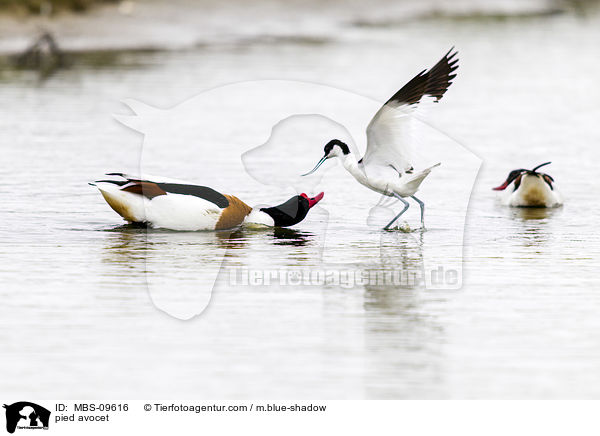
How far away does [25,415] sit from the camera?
6.62m

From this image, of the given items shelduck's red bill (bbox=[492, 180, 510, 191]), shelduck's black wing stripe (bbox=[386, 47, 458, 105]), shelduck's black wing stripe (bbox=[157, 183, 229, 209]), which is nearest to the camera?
shelduck's black wing stripe (bbox=[386, 47, 458, 105])

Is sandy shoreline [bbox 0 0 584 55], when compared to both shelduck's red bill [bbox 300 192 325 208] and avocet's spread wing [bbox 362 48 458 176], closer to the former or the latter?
shelduck's red bill [bbox 300 192 325 208]

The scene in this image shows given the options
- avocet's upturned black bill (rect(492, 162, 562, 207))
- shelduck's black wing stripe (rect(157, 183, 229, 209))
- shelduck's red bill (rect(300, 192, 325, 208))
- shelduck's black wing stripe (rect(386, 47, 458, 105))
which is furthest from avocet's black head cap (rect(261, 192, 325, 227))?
avocet's upturned black bill (rect(492, 162, 562, 207))

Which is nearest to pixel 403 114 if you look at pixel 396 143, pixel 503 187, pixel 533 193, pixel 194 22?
pixel 396 143

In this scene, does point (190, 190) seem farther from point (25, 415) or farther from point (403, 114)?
point (25, 415)

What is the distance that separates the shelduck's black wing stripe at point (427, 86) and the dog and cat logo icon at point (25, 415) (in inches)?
179

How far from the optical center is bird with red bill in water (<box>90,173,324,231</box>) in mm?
10719

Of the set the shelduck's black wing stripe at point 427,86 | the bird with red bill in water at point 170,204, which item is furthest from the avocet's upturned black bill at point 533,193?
the bird with red bill in water at point 170,204

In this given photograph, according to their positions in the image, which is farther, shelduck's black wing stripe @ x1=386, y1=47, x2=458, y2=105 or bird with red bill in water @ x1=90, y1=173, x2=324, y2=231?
bird with red bill in water @ x1=90, y1=173, x2=324, y2=231

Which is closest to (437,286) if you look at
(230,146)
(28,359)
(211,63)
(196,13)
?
(28,359)

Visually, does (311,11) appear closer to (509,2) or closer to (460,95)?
(509,2)

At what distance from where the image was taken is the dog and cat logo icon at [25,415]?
658cm

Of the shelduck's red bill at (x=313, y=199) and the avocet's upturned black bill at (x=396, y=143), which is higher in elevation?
the avocet's upturned black bill at (x=396, y=143)

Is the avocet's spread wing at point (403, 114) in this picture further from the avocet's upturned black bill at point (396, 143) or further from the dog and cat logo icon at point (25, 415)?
the dog and cat logo icon at point (25, 415)
